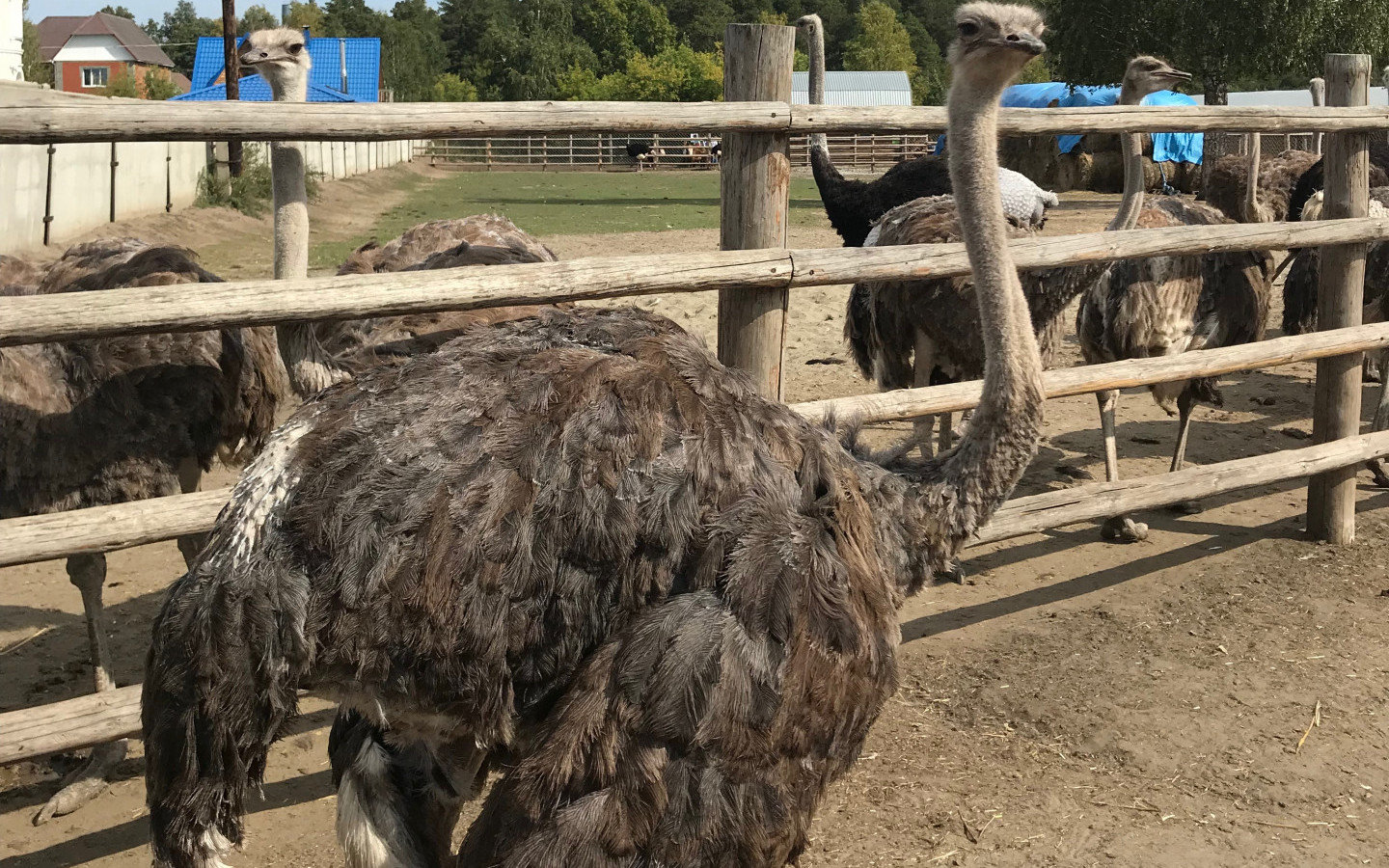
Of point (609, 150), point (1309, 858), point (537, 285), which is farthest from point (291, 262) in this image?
point (609, 150)

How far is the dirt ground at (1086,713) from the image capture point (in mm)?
3043

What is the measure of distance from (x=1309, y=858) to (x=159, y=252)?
134 inches

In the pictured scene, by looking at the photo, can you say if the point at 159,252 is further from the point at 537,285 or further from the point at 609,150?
the point at 609,150

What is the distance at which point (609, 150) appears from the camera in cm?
4112

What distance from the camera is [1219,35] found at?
2411 centimetres

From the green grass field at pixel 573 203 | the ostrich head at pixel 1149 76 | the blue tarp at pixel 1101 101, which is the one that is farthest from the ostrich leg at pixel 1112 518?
the blue tarp at pixel 1101 101

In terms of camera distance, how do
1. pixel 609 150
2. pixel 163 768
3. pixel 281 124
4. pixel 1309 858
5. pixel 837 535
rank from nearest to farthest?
pixel 163 768 < pixel 837 535 < pixel 281 124 < pixel 1309 858 < pixel 609 150

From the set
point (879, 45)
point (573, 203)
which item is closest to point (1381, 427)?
point (573, 203)

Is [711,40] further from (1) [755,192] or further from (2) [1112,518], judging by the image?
(1) [755,192]

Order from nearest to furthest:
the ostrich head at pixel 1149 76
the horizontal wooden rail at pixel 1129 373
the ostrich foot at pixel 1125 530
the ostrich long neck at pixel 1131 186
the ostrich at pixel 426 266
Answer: the horizontal wooden rail at pixel 1129 373, the ostrich at pixel 426 266, the ostrich foot at pixel 1125 530, the ostrich long neck at pixel 1131 186, the ostrich head at pixel 1149 76

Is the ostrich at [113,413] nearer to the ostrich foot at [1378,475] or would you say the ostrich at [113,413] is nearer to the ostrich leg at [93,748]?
the ostrich leg at [93,748]

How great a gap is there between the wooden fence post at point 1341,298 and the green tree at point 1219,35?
2011 cm

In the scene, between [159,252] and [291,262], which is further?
[159,252]

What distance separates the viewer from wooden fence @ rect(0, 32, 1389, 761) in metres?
2.64
